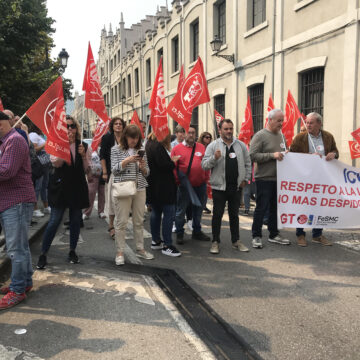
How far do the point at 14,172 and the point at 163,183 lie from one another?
225 centimetres

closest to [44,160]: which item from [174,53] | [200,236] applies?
[200,236]

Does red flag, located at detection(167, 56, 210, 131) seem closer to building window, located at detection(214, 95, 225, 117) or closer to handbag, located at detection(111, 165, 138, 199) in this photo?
handbag, located at detection(111, 165, 138, 199)

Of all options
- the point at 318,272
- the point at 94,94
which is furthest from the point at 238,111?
the point at 318,272

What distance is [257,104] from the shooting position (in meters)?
13.3

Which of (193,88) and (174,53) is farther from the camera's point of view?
(174,53)

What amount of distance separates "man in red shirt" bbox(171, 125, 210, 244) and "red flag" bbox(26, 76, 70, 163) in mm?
1972

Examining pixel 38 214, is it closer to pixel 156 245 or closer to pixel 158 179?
pixel 156 245

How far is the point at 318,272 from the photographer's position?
15.0 feet

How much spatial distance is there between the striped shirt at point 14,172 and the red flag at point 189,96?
2764mm

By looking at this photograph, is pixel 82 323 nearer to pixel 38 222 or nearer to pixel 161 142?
pixel 161 142

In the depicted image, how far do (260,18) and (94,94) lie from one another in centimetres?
815

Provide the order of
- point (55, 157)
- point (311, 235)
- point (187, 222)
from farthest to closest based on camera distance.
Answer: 1. point (187, 222)
2. point (311, 235)
3. point (55, 157)

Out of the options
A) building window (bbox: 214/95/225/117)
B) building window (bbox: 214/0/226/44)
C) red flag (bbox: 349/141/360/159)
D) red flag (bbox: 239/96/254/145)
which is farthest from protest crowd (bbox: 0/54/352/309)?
building window (bbox: 214/0/226/44)

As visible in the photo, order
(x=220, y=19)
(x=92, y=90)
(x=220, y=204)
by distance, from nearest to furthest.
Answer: (x=220, y=204) < (x=92, y=90) < (x=220, y=19)
